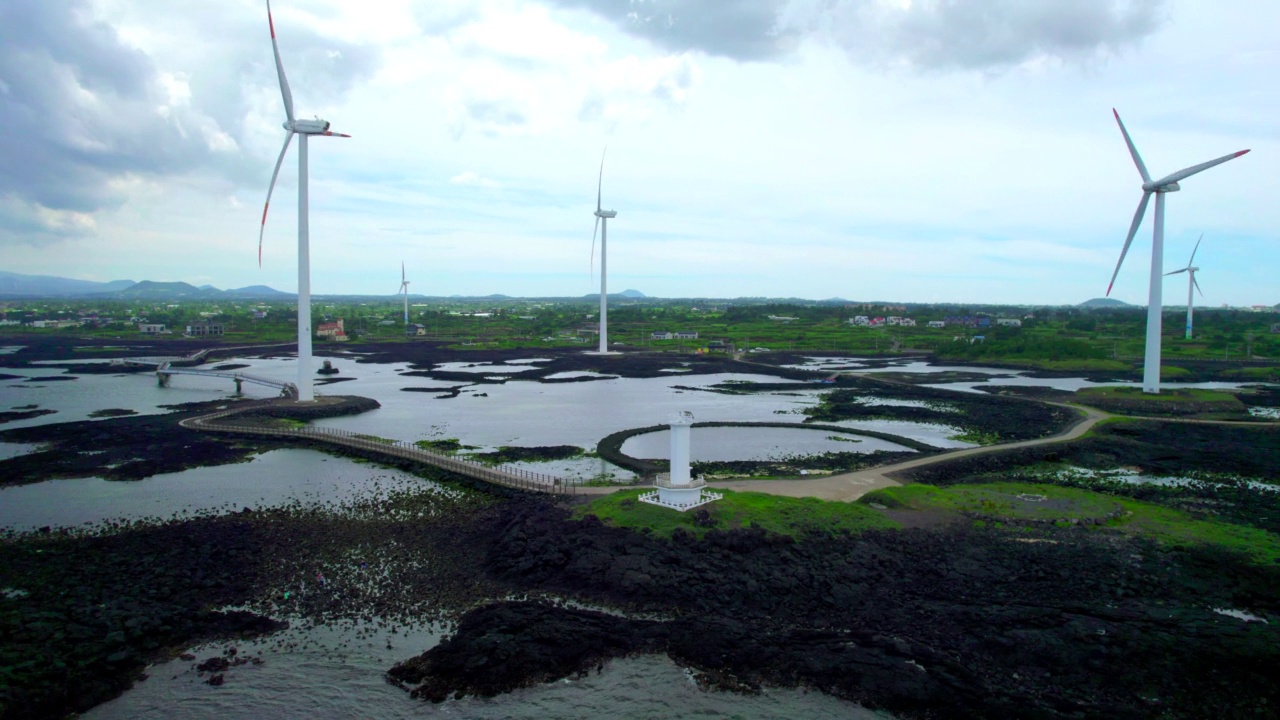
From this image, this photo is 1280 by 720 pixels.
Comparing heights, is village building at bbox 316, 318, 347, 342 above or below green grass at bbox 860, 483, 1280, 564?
above

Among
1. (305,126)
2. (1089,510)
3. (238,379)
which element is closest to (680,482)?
(1089,510)

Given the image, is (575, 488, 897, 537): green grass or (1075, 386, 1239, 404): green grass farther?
(1075, 386, 1239, 404): green grass

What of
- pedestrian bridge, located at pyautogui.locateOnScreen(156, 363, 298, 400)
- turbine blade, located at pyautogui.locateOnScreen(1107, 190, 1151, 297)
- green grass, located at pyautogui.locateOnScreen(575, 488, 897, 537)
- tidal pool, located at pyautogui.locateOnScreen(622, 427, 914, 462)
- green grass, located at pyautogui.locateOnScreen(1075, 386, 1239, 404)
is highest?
turbine blade, located at pyautogui.locateOnScreen(1107, 190, 1151, 297)

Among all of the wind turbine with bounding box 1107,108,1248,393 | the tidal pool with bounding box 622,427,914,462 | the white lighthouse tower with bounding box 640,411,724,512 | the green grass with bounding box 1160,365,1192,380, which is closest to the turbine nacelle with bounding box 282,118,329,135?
the tidal pool with bounding box 622,427,914,462

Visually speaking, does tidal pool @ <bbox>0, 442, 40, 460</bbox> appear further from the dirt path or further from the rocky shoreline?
the dirt path

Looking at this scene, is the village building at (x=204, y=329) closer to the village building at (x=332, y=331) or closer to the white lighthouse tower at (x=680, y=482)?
the village building at (x=332, y=331)

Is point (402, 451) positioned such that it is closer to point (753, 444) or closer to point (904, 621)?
point (753, 444)

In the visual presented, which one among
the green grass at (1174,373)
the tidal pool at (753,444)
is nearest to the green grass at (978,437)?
the tidal pool at (753,444)

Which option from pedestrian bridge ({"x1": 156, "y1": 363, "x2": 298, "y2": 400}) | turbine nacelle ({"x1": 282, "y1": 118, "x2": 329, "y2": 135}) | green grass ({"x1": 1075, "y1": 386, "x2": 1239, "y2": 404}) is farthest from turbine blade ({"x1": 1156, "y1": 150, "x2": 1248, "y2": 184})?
pedestrian bridge ({"x1": 156, "y1": 363, "x2": 298, "y2": 400})

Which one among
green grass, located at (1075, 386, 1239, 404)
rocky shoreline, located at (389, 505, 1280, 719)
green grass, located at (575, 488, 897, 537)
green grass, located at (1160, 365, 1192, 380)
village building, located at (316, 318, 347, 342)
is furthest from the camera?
village building, located at (316, 318, 347, 342)

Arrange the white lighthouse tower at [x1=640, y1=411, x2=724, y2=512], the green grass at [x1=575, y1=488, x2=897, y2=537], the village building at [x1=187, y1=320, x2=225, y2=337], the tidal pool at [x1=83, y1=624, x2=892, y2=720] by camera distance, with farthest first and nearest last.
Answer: the village building at [x1=187, y1=320, x2=225, y2=337] < the white lighthouse tower at [x1=640, y1=411, x2=724, y2=512] < the green grass at [x1=575, y1=488, x2=897, y2=537] < the tidal pool at [x1=83, y1=624, x2=892, y2=720]
